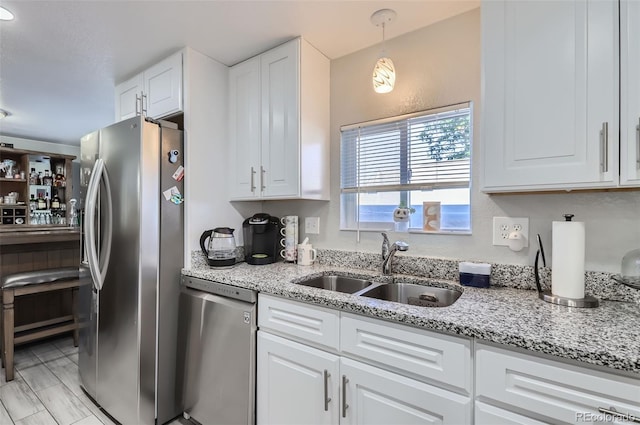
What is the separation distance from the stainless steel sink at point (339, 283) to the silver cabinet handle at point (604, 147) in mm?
1100

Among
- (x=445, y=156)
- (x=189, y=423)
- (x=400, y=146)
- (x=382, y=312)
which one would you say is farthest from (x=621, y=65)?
(x=189, y=423)

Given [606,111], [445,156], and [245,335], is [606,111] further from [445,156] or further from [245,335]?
[245,335]

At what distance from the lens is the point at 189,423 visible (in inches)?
69.4

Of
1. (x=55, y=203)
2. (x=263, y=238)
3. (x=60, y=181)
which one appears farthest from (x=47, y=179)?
(x=263, y=238)

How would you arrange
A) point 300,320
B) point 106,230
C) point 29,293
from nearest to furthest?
point 300,320, point 106,230, point 29,293

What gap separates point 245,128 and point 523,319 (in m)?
1.81

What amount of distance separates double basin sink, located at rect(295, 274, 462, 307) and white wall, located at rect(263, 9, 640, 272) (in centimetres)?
23

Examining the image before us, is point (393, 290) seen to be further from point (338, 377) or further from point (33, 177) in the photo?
point (33, 177)

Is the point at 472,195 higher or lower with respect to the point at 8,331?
higher

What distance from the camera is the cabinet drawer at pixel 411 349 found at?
A: 97cm

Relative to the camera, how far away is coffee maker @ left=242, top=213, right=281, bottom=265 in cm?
203

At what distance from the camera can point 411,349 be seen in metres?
1.06

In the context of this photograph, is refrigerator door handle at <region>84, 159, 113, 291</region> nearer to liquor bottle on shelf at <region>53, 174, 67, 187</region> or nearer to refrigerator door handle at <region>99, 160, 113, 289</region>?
refrigerator door handle at <region>99, 160, 113, 289</region>

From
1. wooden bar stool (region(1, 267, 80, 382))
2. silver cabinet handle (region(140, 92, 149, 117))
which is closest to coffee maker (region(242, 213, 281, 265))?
silver cabinet handle (region(140, 92, 149, 117))
